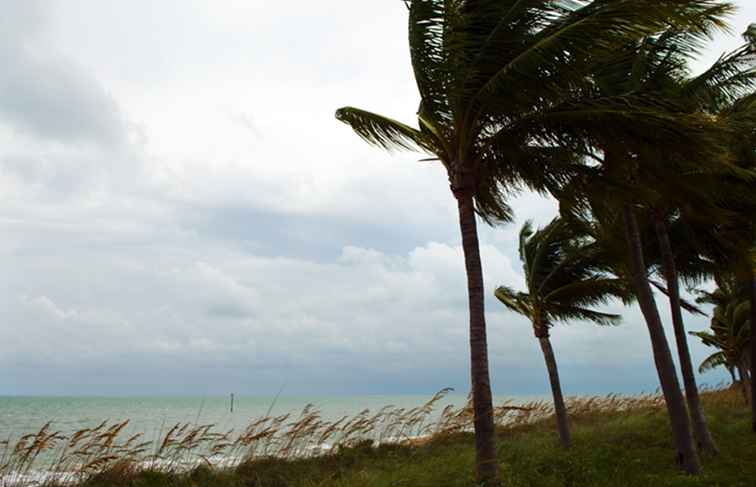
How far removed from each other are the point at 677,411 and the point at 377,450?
8206mm

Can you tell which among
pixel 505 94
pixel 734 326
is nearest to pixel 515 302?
pixel 505 94

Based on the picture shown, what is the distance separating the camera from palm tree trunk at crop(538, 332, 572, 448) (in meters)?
15.8

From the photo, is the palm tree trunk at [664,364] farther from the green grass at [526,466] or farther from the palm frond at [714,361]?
the palm frond at [714,361]

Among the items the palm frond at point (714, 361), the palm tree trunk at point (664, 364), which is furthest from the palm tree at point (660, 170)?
the palm frond at point (714, 361)

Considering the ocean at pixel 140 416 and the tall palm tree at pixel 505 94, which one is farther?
the ocean at pixel 140 416

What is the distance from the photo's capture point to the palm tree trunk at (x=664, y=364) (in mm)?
11320

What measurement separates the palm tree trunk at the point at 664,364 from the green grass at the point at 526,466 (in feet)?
1.57

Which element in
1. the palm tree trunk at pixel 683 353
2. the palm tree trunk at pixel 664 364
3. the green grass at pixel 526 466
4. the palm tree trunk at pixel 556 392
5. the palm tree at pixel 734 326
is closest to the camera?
the green grass at pixel 526 466

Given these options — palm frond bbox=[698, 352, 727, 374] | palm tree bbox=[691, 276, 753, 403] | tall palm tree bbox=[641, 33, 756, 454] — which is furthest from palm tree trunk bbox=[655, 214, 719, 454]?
palm frond bbox=[698, 352, 727, 374]

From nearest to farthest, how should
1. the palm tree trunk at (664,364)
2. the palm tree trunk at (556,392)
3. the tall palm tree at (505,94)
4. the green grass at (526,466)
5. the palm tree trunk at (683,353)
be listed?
the tall palm tree at (505,94) < the green grass at (526,466) < the palm tree trunk at (664,364) < the palm tree trunk at (683,353) < the palm tree trunk at (556,392)

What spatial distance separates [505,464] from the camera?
12.0 m

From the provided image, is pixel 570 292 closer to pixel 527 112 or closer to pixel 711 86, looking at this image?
pixel 711 86

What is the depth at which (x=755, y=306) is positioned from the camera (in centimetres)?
1568

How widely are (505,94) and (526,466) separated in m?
7.95
